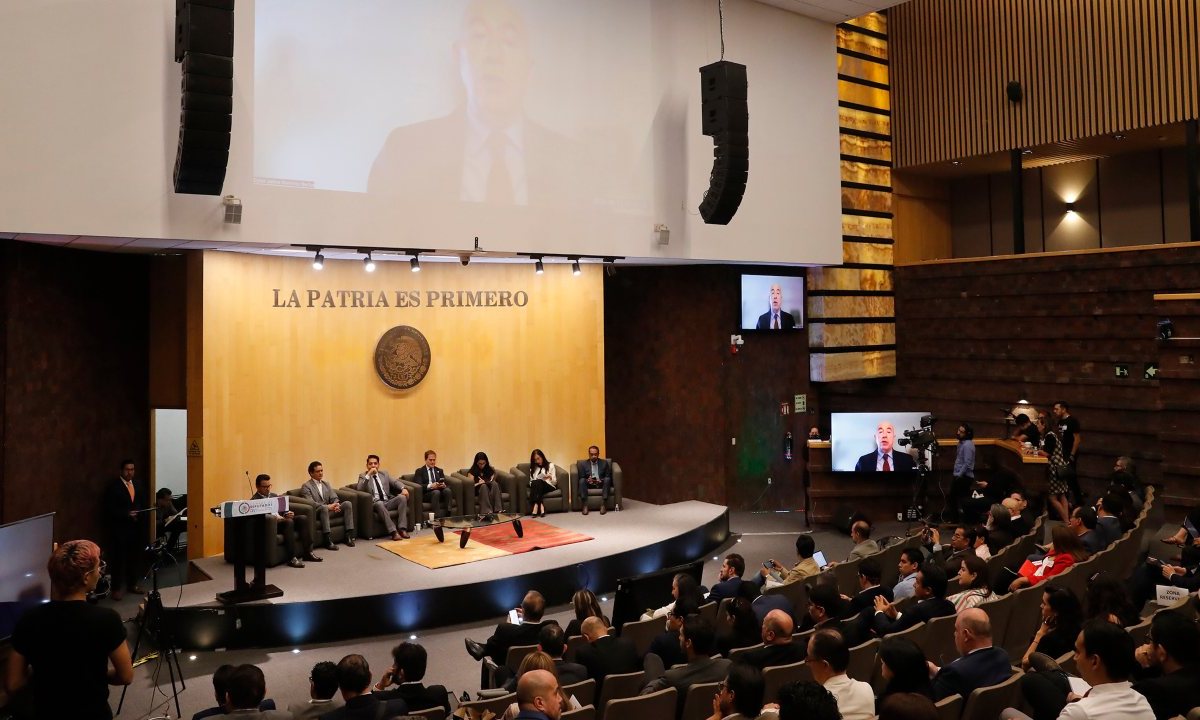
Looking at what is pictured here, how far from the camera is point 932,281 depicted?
13.0 metres

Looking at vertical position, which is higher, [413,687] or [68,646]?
[68,646]

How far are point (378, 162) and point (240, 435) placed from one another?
325 cm

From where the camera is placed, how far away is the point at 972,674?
151 inches

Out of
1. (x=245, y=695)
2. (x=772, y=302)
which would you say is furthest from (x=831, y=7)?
(x=245, y=695)

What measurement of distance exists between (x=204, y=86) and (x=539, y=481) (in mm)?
5780

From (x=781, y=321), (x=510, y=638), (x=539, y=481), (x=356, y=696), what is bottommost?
(x=510, y=638)

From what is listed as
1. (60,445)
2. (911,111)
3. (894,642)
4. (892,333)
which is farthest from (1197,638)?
(911,111)

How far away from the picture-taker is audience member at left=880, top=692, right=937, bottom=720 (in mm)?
2750

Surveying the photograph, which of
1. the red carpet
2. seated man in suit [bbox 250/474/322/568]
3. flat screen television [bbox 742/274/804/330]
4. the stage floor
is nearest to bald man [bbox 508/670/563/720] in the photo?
the stage floor

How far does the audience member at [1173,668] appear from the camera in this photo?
3533 mm

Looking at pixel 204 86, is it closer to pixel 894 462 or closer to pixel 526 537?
pixel 526 537

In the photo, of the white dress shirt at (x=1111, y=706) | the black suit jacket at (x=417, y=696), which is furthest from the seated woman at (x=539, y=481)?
the white dress shirt at (x=1111, y=706)

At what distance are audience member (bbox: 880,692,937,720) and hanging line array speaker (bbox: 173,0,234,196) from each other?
6.54 m

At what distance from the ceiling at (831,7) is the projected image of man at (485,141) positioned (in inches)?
161
